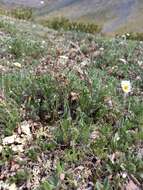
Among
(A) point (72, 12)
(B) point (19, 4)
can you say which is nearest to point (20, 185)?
(A) point (72, 12)

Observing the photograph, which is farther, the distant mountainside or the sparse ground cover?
the distant mountainside

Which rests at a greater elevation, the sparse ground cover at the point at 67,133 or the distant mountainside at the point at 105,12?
the sparse ground cover at the point at 67,133

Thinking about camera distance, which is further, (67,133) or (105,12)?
(105,12)

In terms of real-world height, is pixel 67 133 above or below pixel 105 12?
above

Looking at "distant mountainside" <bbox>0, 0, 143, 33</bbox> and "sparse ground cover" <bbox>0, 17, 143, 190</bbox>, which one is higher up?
"sparse ground cover" <bbox>0, 17, 143, 190</bbox>

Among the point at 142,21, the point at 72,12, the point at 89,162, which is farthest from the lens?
the point at 72,12

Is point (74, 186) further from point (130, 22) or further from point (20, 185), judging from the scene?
point (130, 22)

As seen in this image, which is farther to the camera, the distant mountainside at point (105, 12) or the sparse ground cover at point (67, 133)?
the distant mountainside at point (105, 12)

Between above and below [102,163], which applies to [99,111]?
above
